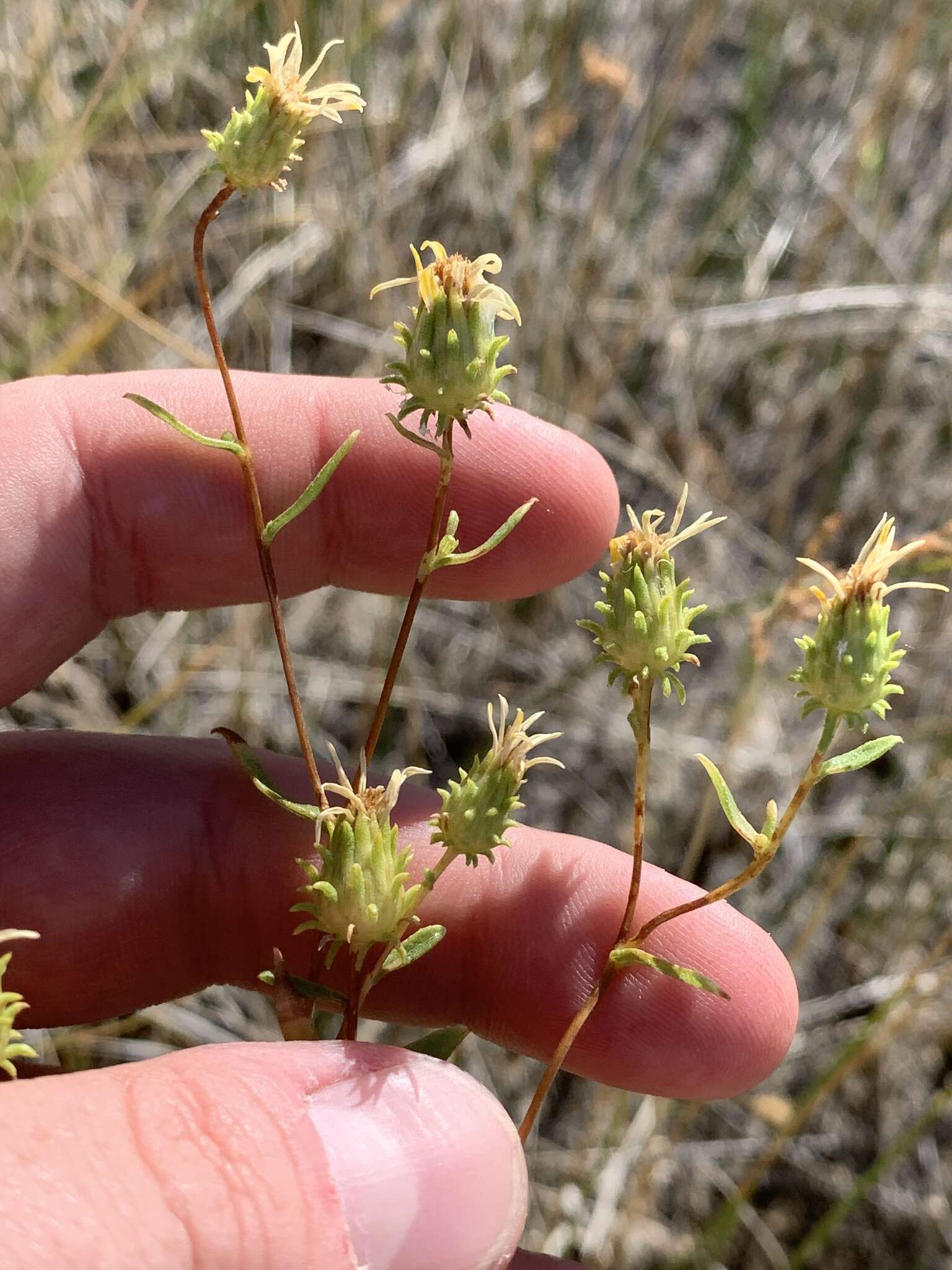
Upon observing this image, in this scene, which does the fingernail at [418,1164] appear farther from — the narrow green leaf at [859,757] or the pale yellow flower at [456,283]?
the pale yellow flower at [456,283]

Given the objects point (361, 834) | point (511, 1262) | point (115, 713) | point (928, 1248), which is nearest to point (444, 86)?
point (115, 713)

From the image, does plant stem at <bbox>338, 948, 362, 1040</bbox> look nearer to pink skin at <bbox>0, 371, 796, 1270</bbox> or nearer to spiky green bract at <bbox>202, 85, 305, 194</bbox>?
pink skin at <bbox>0, 371, 796, 1270</bbox>

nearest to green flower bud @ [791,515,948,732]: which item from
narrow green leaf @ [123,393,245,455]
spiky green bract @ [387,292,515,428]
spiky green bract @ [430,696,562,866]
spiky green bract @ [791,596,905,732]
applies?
spiky green bract @ [791,596,905,732]

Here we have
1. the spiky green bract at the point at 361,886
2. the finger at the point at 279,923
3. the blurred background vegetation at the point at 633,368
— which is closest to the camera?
the spiky green bract at the point at 361,886

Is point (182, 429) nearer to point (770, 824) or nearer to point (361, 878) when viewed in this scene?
point (361, 878)

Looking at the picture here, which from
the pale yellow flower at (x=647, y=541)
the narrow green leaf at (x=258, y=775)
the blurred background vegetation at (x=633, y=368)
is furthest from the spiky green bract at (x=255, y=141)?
the blurred background vegetation at (x=633, y=368)
